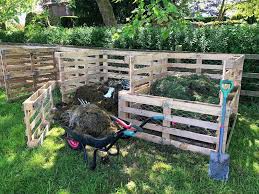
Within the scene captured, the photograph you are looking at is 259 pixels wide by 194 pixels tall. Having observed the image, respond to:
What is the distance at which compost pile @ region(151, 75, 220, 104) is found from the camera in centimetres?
457

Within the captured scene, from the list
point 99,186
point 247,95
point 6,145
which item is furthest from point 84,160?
point 247,95

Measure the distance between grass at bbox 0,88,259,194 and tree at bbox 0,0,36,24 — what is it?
4909mm

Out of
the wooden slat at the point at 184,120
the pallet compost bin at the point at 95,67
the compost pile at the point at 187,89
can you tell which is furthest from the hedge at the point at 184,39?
the wooden slat at the point at 184,120

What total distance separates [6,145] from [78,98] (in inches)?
66.6

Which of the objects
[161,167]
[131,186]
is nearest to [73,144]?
[131,186]

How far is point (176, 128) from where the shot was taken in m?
4.17

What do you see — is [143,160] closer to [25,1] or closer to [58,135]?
[58,135]

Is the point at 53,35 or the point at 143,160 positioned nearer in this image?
the point at 143,160

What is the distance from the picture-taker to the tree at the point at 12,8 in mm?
7945

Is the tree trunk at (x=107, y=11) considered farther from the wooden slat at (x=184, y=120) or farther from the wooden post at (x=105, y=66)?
the wooden slat at (x=184, y=120)

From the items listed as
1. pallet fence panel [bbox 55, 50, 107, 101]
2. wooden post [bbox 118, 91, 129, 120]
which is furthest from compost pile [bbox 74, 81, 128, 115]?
wooden post [bbox 118, 91, 129, 120]

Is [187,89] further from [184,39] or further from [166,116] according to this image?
[184,39]

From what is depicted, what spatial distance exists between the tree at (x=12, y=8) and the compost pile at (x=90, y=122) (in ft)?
17.1

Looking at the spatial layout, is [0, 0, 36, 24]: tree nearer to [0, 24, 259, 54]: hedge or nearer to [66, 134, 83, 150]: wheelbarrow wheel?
[0, 24, 259, 54]: hedge
